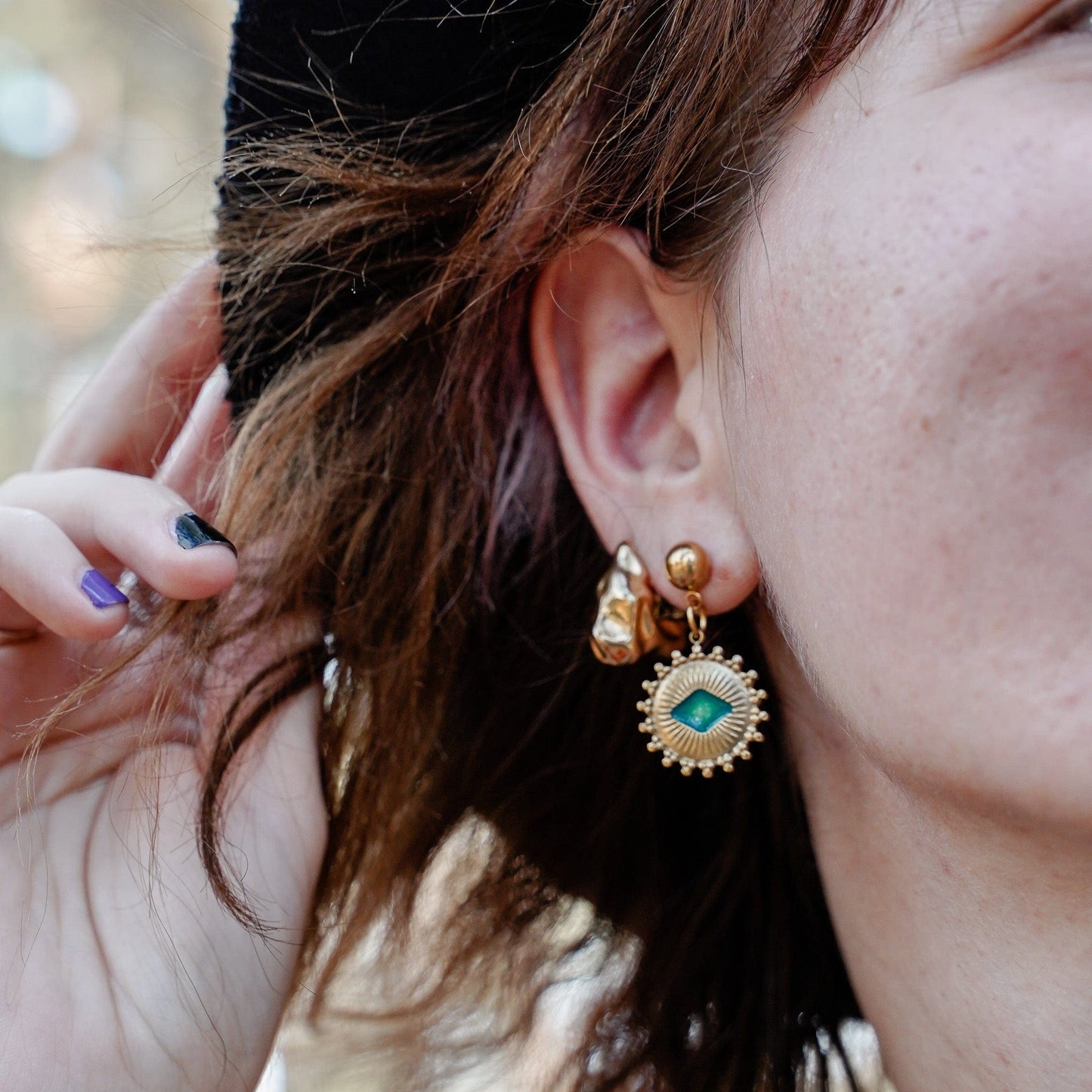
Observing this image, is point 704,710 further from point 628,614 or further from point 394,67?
point 394,67

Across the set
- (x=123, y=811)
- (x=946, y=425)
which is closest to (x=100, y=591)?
(x=123, y=811)

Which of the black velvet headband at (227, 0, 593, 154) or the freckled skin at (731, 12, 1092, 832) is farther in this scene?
the black velvet headband at (227, 0, 593, 154)

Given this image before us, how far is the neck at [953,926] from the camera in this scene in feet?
3.53

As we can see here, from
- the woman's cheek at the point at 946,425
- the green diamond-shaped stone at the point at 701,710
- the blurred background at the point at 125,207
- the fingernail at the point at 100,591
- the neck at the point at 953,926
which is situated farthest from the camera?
the blurred background at the point at 125,207

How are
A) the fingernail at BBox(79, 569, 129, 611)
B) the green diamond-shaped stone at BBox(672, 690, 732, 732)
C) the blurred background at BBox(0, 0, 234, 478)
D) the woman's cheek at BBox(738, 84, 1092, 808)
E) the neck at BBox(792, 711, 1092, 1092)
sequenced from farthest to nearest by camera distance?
the blurred background at BBox(0, 0, 234, 478)
the green diamond-shaped stone at BBox(672, 690, 732, 732)
the fingernail at BBox(79, 569, 129, 611)
the neck at BBox(792, 711, 1092, 1092)
the woman's cheek at BBox(738, 84, 1092, 808)

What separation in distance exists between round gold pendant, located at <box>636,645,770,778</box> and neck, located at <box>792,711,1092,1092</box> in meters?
0.17

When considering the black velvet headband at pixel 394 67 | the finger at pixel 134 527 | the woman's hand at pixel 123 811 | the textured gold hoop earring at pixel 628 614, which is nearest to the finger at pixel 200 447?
the woman's hand at pixel 123 811

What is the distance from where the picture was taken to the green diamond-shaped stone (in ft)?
4.21

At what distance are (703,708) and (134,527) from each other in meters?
0.72

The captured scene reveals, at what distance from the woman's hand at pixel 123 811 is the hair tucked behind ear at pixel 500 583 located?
0.20 feet

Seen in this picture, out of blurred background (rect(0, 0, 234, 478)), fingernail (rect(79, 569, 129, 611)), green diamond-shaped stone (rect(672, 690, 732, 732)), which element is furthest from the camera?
blurred background (rect(0, 0, 234, 478))

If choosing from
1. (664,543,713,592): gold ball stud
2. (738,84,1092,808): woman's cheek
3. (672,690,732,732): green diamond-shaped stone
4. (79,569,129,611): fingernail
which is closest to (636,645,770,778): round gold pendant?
(672,690,732,732): green diamond-shaped stone

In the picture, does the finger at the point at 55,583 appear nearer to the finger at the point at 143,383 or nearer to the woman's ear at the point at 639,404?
the finger at the point at 143,383

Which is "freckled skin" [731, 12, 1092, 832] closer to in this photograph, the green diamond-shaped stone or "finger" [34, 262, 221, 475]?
the green diamond-shaped stone
